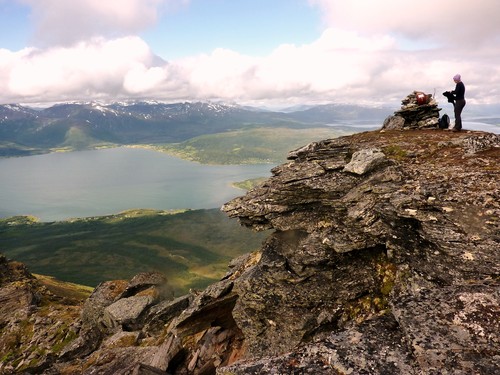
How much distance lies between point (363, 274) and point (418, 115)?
24.7 m

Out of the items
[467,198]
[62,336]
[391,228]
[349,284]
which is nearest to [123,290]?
[62,336]

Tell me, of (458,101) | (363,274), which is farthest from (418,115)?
(363,274)

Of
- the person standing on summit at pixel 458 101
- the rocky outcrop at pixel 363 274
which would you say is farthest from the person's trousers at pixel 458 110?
the rocky outcrop at pixel 363 274

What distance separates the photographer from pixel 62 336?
1940 inches

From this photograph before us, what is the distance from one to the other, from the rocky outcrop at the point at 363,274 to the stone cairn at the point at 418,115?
4.84 metres

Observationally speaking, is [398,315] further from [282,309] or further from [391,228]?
[282,309]

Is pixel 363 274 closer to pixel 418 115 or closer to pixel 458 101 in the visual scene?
pixel 458 101

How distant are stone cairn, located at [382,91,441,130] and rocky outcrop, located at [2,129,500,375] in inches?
191

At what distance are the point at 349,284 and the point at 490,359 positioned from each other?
478 inches

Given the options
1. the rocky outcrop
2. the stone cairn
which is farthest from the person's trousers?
the stone cairn

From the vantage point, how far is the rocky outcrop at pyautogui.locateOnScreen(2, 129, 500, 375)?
35.1 ft

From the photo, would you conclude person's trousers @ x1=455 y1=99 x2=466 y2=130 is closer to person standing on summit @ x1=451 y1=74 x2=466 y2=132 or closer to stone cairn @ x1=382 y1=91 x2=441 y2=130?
person standing on summit @ x1=451 y1=74 x2=466 y2=132

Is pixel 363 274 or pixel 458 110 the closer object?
pixel 363 274

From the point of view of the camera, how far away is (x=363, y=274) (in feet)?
69.5
